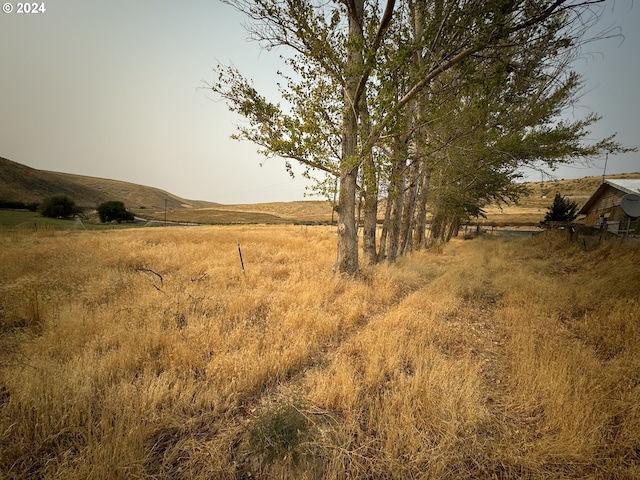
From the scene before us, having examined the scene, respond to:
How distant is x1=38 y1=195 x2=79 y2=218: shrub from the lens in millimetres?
45094

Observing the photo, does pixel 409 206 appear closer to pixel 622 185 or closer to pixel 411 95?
pixel 411 95

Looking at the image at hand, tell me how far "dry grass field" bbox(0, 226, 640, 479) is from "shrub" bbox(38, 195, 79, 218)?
5914 cm

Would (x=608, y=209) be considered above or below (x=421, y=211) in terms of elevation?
→ above

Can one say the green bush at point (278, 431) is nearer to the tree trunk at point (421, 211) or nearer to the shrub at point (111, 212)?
the tree trunk at point (421, 211)

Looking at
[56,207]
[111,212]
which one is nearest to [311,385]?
[56,207]

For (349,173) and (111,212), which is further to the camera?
(111,212)

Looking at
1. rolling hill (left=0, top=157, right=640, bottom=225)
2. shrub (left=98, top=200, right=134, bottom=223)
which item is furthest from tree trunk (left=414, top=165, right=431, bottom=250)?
shrub (left=98, top=200, right=134, bottom=223)

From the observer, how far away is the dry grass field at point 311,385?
207 cm

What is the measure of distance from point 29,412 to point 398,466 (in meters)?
3.50

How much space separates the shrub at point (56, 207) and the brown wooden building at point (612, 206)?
255 feet

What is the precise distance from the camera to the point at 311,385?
302 centimetres

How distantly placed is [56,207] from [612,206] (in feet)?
264

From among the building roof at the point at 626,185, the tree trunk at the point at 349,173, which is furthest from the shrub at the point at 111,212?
the building roof at the point at 626,185

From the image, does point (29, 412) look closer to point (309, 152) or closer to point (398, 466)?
point (398, 466)
